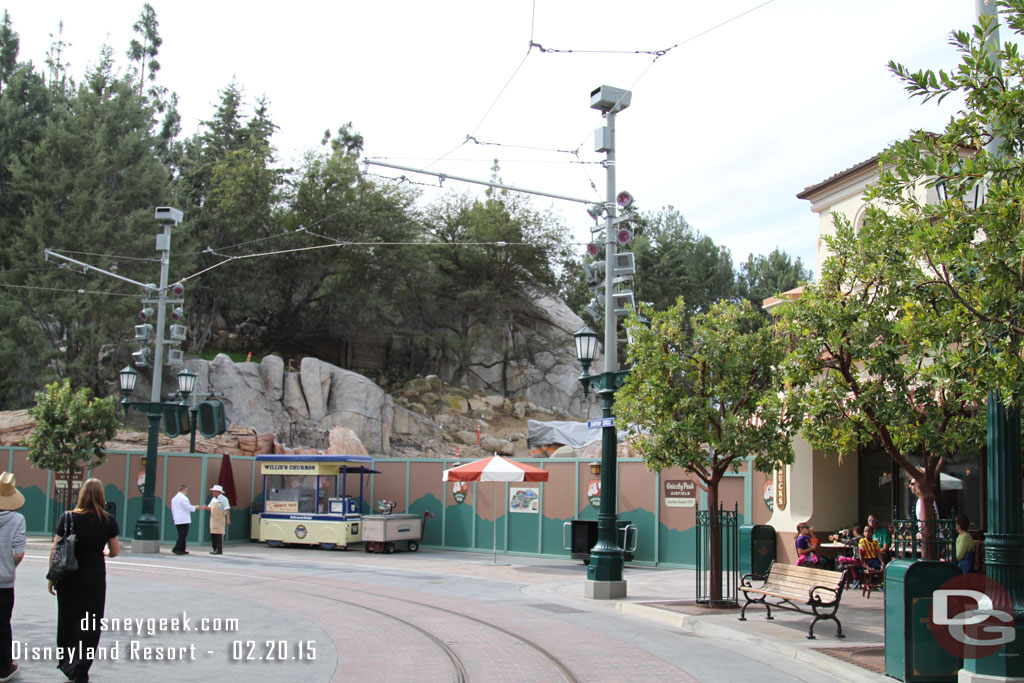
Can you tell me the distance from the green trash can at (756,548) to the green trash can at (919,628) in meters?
8.98

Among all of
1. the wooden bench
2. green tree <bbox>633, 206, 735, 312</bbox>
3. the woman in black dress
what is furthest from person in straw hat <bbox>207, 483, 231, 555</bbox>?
green tree <bbox>633, 206, 735, 312</bbox>

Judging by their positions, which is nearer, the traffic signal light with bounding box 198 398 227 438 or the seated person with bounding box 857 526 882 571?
Answer: the seated person with bounding box 857 526 882 571

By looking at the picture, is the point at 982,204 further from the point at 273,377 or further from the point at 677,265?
the point at 677,265

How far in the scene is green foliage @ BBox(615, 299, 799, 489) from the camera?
13500mm

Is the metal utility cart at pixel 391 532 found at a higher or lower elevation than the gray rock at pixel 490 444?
lower

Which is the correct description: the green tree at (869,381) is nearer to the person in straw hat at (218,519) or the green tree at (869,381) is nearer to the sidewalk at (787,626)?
the sidewalk at (787,626)

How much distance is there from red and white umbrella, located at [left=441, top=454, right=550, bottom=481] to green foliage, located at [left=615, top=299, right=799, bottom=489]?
6.86 metres

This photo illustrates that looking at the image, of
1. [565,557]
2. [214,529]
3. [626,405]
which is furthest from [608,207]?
[214,529]

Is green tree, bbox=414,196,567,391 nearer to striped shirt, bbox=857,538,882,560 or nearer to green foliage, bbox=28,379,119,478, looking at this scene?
green foliage, bbox=28,379,119,478

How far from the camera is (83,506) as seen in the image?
7.82 m

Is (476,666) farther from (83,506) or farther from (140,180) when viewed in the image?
(140,180)

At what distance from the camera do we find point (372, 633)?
1139cm

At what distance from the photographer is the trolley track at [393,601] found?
9.43 meters

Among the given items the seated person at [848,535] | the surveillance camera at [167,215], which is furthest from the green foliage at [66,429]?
the seated person at [848,535]
